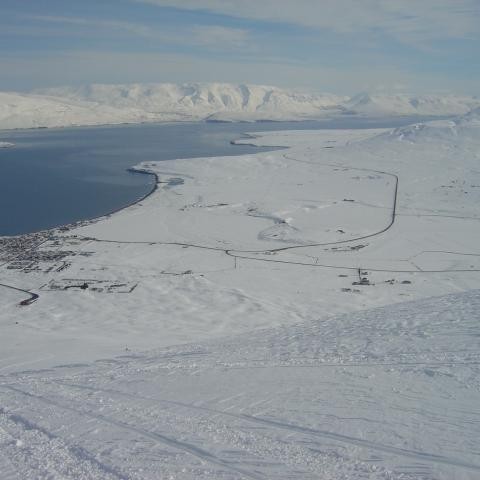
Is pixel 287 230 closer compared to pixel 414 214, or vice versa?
pixel 287 230

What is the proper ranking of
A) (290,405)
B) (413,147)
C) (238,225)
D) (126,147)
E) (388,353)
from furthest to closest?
1. (126,147)
2. (413,147)
3. (238,225)
4. (388,353)
5. (290,405)

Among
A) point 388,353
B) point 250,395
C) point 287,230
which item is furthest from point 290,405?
point 287,230

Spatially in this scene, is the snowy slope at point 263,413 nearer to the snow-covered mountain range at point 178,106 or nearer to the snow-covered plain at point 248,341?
the snow-covered plain at point 248,341

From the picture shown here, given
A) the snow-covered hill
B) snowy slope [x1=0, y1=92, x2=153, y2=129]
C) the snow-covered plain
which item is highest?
the snow-covered hill

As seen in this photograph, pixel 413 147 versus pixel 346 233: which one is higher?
pixel 413 147

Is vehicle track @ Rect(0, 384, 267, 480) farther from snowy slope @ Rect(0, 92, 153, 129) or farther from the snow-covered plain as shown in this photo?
snowy slope @ Rect(0, 92, 153, 129)

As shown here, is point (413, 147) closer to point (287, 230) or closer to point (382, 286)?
point (287, 230)

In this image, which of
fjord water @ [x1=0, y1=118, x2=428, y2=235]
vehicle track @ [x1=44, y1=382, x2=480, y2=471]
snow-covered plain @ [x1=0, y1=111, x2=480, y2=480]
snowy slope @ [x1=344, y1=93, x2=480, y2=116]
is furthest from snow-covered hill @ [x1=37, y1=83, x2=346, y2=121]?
vehicle track @ [x1=44, y1=382, x2=480, y2=471]

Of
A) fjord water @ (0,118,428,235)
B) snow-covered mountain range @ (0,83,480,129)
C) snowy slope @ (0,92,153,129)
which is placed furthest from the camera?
snow-covered mountain range @ (0,83,480,129)

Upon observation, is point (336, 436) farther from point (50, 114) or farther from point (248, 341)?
point (50, 114)
